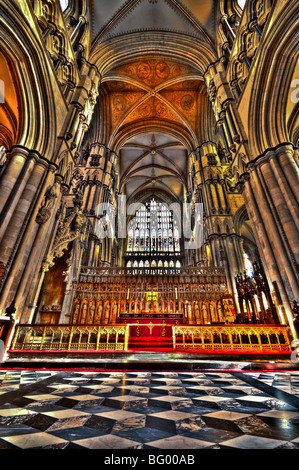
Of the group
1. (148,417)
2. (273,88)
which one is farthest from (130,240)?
(148,417)

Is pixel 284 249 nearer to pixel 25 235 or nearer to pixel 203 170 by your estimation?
pixel 25 235

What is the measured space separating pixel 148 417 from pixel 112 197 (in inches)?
666

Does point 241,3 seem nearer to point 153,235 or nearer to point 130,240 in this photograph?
point 153,235

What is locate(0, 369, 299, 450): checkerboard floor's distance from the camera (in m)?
1.14

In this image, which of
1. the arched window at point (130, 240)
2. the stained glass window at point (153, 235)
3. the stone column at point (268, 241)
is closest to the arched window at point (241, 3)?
the stone column at point (268, 241)

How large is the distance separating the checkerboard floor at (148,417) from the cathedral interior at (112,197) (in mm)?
40

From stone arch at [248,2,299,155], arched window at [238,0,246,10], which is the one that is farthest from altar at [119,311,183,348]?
arched window at [238,0,246,10]

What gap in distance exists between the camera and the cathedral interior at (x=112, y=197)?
5168 millimetres

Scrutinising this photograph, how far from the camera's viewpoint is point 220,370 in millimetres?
4195

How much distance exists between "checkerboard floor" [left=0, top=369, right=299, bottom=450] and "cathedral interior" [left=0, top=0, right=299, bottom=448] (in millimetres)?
40

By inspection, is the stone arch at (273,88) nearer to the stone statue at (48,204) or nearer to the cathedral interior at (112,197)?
the cathedral interior at (112,197)

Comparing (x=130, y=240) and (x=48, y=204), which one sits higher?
(x=130, y=240)

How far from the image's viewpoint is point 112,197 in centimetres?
1753
